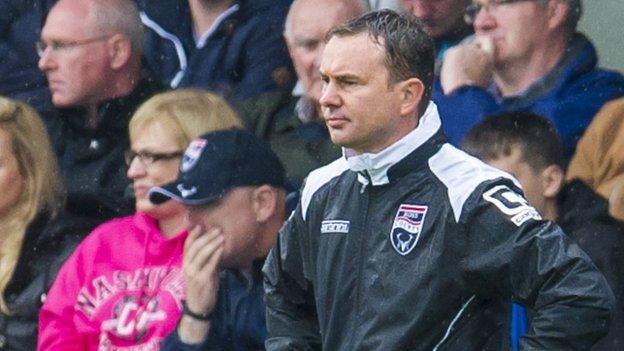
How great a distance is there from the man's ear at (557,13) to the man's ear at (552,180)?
0.45 m

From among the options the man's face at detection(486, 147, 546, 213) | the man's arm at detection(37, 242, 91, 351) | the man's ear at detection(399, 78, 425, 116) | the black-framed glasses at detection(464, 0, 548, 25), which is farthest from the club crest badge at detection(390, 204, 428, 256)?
the man's arm at detection(37, 242, 91, 351)

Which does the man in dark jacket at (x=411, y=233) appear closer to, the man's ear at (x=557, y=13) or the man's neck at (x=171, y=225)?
the man's ear at (x=557, y=13)

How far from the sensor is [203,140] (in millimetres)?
6355

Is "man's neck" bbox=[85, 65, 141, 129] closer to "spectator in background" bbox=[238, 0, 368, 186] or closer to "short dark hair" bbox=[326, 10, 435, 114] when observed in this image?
"spectator in background" bbox=[238, 0, 368, 186]

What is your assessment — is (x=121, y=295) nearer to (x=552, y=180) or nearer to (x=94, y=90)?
(x=94, y=90)

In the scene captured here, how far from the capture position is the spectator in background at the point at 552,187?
574 centimetres

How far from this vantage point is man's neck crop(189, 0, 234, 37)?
6.64m

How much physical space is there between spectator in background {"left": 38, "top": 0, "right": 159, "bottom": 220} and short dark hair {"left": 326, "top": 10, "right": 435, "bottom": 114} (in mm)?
2490

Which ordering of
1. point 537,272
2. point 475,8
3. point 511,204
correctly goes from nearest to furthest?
point 537,272 → point 511,204 → point 475,8

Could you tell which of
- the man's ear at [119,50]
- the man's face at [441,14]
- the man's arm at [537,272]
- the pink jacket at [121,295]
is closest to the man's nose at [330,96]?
the man's arm at [537,272]

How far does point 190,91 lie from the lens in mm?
6594

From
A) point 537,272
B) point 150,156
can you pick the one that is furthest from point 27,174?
point 537,272

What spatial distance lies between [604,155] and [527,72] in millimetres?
364

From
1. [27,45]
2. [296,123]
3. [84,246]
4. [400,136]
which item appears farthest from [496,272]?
[27,45]
